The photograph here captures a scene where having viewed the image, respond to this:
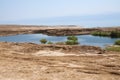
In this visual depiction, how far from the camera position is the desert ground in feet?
→ 39.9

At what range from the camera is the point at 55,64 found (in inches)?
558

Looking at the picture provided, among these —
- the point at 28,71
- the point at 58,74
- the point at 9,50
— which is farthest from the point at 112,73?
the point at 9,50

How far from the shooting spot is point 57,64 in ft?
46.4

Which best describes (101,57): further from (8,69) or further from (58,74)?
(8,69)

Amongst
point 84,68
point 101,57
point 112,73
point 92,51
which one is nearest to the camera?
point 112,73

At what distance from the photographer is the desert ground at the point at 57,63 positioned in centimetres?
1216

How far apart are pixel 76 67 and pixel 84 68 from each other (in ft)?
1.43

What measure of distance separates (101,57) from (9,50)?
654 cm

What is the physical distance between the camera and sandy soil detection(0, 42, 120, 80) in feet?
39.9

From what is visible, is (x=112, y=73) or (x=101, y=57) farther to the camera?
(x=101, y=57)

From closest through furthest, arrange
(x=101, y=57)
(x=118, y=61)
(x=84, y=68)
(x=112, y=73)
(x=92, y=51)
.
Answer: (x=112, y=73) → (x=84, y=68) → (x=118, y=61) → (x=101, y=57) → (x=92, y=51)

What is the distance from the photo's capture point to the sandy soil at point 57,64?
1216cm

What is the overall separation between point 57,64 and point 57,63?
0.21m

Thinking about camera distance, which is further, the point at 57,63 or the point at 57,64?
the point at 57,63
